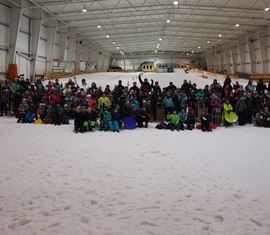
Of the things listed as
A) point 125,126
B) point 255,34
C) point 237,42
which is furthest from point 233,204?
point 237,42

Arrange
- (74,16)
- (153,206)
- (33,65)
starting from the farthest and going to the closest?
1. (74,16)
2. (33,65)
3. (153,206)

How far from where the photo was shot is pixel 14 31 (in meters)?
22.0

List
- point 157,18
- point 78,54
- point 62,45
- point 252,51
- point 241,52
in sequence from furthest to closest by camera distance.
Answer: point 241,52 → point 78,54 → point 252,51 → point 62,45 → point 157,18

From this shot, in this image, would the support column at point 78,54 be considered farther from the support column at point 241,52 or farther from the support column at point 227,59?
the support column at point 227,59

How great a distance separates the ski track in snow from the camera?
11.6ft

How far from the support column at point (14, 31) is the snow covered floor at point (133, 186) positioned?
15.4 meters

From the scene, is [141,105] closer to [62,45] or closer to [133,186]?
[133,186]

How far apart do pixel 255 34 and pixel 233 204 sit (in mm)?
34756

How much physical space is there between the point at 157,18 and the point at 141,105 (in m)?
21.5

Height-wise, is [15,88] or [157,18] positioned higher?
[157,18]

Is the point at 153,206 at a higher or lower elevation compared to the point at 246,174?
lower

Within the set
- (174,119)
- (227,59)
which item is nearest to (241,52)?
(227,59)

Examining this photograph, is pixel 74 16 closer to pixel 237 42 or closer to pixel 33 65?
pixel 33 65

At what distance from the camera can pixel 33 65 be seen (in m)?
25.2
